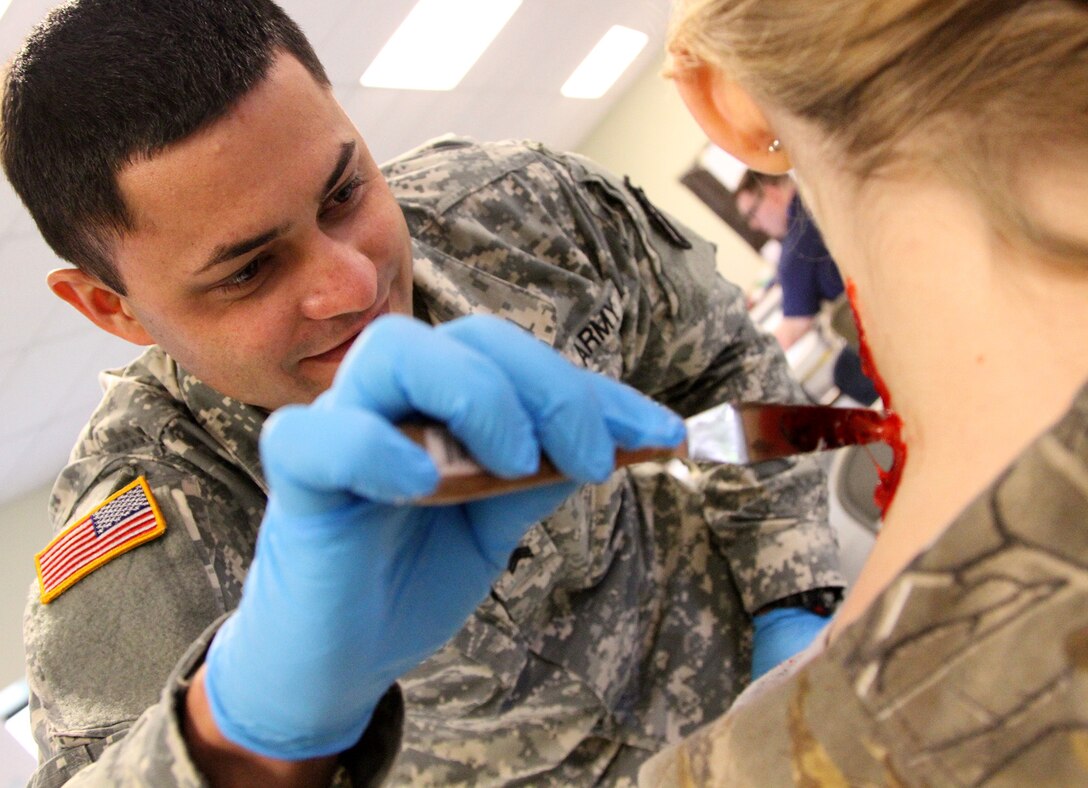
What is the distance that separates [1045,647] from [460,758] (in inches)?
41.3

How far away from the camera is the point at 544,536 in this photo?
1248 mm

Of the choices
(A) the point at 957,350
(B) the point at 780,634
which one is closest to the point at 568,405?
(A) the point at 957,350

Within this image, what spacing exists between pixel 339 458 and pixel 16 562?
11.4ft

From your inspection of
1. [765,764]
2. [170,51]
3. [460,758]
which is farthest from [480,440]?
[460,758]

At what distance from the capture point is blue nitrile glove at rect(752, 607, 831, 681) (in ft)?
4.34

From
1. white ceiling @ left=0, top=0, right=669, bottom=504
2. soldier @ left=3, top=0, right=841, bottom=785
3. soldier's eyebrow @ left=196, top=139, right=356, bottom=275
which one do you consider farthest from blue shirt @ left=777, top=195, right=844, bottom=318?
soldier's eyebrow @ left=196, top=139, right=356, bottom=275

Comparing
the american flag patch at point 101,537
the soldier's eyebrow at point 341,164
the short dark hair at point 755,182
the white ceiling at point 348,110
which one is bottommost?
the white ceiling at point 348,110

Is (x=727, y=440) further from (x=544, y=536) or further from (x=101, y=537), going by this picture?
(x=101, y=537)

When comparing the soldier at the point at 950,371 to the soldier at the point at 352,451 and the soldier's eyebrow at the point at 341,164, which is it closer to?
the soldier at the point at 352,451

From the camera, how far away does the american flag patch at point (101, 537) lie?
1.00 metres

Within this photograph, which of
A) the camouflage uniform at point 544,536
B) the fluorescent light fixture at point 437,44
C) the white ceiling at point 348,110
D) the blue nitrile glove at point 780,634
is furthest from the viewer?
the fluorescent light fixture at point 437,44

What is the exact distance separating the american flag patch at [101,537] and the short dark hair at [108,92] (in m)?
0.30

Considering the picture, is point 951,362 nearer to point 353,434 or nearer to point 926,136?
point 926,136

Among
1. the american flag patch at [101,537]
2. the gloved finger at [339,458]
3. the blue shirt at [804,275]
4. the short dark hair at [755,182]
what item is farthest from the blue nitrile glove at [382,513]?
the short dark hair at [755,182]
